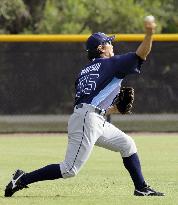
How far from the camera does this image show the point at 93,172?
10.7m

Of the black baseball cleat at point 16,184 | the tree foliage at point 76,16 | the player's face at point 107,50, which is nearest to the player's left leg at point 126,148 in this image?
the player's face at point 107,50

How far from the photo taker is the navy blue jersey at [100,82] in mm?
7734

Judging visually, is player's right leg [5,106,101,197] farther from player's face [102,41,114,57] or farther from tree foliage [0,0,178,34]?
tree foliage [0,0,178,34]

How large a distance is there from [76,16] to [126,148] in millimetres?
18383

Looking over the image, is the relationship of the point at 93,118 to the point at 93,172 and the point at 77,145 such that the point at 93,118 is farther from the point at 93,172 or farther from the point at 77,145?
the point at 93,172

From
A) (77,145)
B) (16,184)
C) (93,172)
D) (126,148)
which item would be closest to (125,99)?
(126,148)

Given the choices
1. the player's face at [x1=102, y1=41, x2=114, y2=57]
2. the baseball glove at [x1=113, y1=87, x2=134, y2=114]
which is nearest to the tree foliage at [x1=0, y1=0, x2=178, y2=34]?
the baseball glove at [x1=113, y1=87, x2=134, y2=114]

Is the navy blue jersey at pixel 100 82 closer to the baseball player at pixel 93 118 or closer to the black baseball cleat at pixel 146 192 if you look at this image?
the baseball player at pixel 93 118

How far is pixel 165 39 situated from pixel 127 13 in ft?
25.6

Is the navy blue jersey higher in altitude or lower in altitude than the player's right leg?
higher

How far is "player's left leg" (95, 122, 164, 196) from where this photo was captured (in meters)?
8.00

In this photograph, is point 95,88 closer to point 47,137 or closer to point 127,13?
point 47,137

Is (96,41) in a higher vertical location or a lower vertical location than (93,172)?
higher

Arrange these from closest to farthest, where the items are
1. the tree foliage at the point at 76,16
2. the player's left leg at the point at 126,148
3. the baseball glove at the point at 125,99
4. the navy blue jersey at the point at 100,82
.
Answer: the navy blue jersey at the point at 100,82
the player's left leg at the point at 126,148
the baseball glove at the point at 125,99
the tree foliage at the point at 76,16
